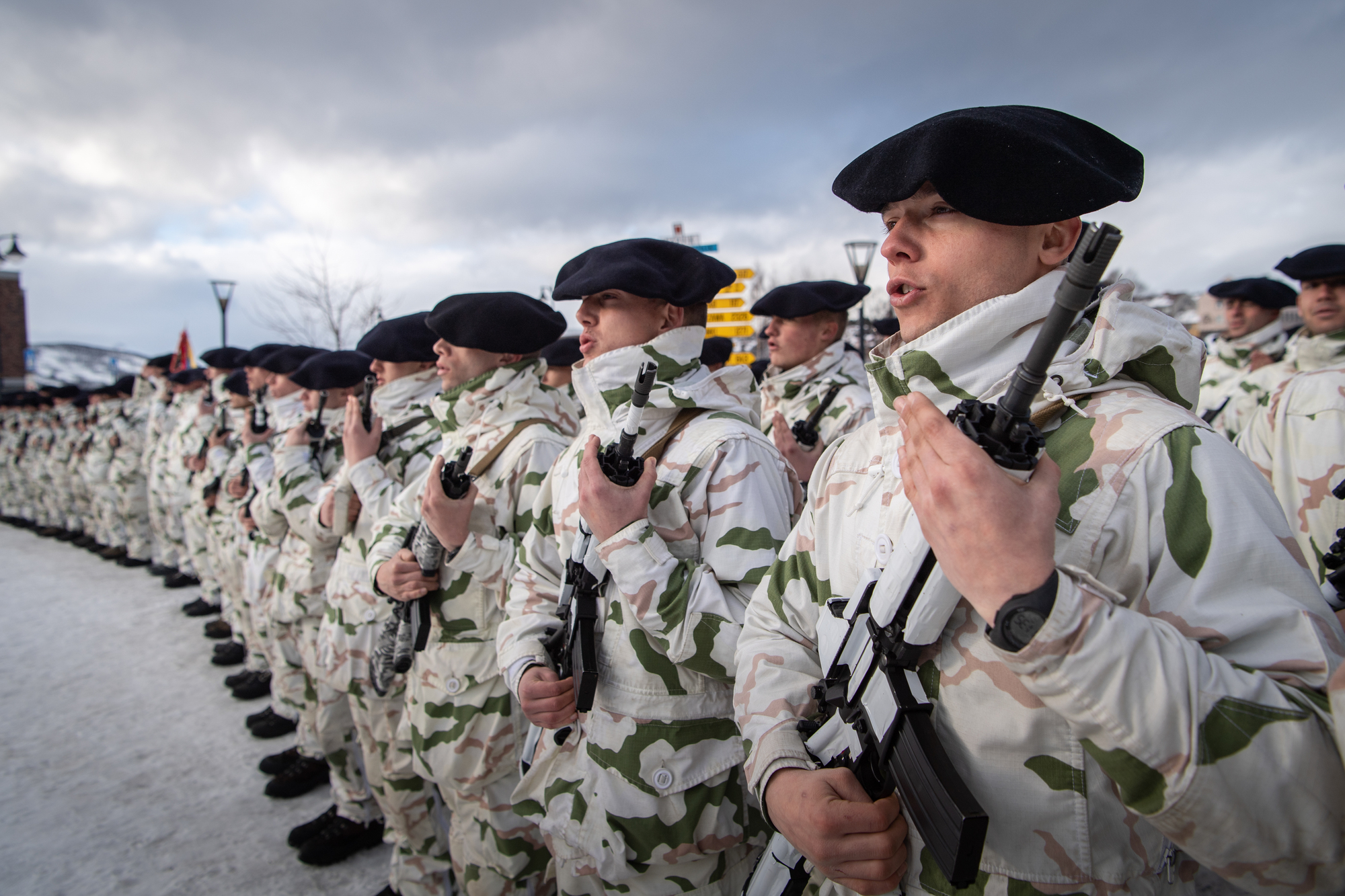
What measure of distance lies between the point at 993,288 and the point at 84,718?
781 centimetres

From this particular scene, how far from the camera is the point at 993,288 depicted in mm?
1429

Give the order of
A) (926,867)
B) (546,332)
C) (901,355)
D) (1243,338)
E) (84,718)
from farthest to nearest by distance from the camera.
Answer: (1243,338)
(84,718)
(546,332)
(901,355)
(926,867)

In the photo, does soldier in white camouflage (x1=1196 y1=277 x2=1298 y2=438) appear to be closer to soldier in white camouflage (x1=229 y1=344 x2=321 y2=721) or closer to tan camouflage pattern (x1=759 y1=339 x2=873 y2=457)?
tan camouflage pattern (x1=759 y1=339 x2=873 y2=457)

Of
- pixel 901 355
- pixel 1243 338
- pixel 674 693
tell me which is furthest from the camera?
pixel 1243 338

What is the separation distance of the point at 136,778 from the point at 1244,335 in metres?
10.3

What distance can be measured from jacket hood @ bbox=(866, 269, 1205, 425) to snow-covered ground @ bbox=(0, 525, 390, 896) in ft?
14.2

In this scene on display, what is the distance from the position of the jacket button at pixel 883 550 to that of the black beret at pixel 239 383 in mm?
7547

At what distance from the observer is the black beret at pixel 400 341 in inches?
167

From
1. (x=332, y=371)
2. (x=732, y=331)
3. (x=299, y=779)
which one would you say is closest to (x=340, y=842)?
(x=299, y=779)

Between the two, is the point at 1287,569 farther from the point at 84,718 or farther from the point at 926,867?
the point at 84,718

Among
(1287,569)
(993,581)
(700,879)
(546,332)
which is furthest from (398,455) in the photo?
(1287,569)

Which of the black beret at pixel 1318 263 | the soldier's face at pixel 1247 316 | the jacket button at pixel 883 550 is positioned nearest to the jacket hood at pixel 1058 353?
the jacket button at pixel 883 550

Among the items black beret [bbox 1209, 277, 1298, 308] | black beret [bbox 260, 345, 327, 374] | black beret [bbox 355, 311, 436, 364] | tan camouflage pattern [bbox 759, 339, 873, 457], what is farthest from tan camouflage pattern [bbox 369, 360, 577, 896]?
black beret [bbox 1209, 277, 1298, 308]

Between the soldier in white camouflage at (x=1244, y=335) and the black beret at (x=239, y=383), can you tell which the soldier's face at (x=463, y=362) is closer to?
the black beret at (x=239, y=383)
